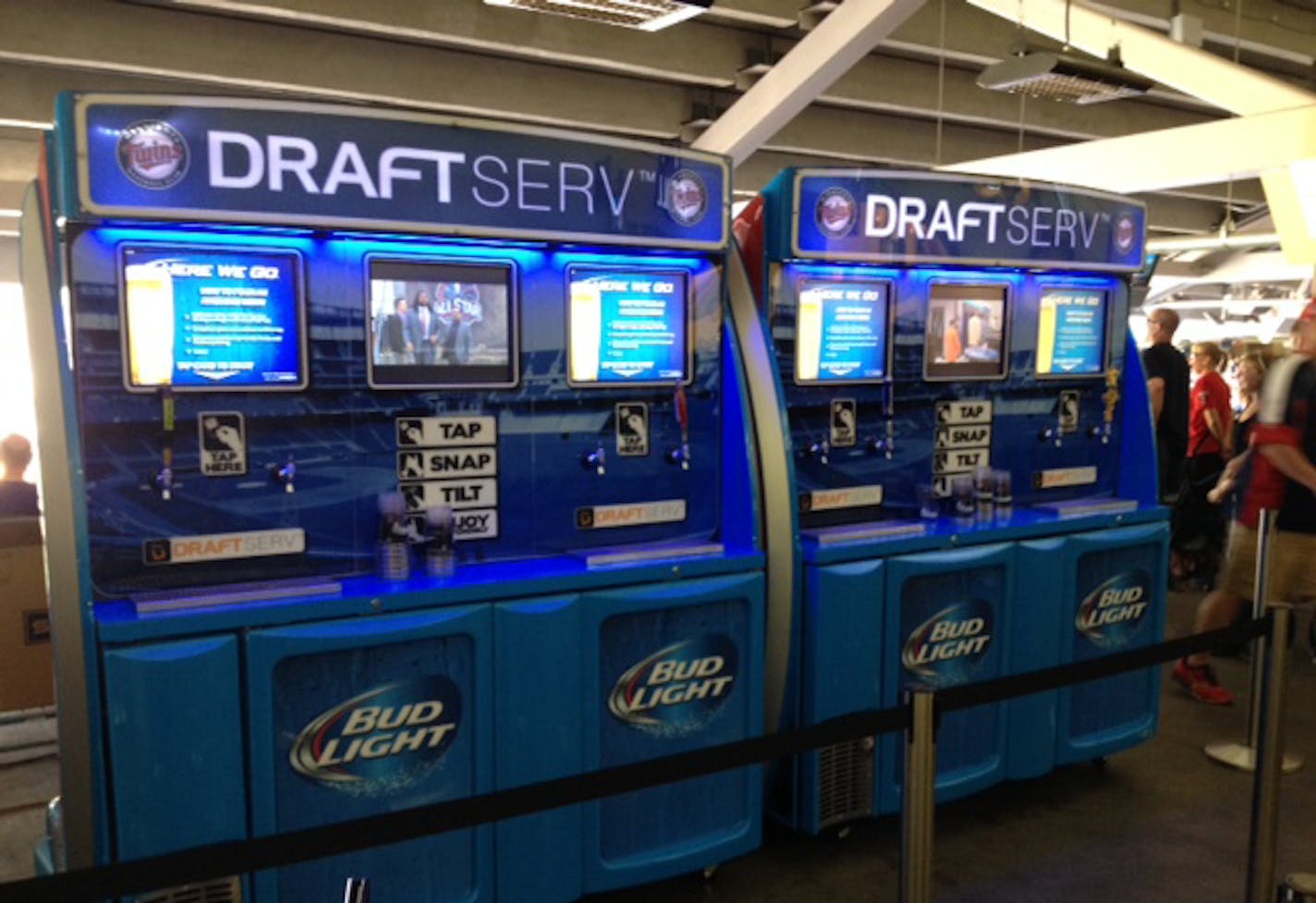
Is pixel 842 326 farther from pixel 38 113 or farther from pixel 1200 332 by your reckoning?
pixel 1200 332

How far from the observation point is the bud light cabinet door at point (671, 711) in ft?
9.65

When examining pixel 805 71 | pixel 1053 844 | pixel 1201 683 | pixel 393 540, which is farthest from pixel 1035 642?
pixel 805 71

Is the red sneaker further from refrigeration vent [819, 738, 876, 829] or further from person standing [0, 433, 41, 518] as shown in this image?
person standing [0, 433, 41, 518]

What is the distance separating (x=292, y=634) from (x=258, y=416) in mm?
562

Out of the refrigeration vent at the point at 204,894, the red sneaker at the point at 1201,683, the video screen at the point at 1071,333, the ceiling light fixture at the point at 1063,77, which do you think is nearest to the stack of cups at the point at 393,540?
the refrigeration vent at the point at 204,894

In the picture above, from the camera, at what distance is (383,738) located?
2635mm

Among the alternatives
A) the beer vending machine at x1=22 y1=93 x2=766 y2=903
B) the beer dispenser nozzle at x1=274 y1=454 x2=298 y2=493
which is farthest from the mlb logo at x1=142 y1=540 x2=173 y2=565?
the beer dispenser nozzle at x1=274 y1=454 x2=298 y2=493

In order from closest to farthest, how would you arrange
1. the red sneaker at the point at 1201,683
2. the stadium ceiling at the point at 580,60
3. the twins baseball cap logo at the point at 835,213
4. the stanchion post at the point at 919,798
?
the stanchion post at the point at 919,798
the twins baseball cap logo at the point at 835,213
the red sneaker at the point at 1201,683
the stadium ceiling at the point at 580,60

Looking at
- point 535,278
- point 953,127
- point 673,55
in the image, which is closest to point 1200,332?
point 953,127

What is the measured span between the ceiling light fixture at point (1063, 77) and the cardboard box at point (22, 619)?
4810 millimetres

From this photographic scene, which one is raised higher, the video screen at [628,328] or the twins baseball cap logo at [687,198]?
the twins baseball cap logo at [687,198]

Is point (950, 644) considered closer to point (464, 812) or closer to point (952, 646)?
point (952, 646)

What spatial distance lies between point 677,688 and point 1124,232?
2.59 metres

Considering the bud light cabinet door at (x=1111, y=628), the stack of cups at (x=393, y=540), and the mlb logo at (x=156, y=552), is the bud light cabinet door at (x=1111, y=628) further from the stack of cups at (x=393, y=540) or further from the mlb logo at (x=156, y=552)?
the mlb logo at (x=156, y=552)
